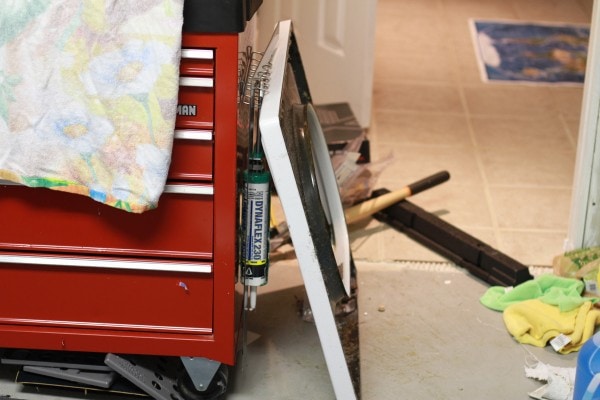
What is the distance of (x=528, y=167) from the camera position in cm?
379

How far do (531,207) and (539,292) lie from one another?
27.7 inches

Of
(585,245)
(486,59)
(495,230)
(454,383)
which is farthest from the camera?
(486,59)

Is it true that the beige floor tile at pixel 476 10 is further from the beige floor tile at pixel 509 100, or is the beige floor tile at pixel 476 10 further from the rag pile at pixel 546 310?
the rag pile at pixel 546 310

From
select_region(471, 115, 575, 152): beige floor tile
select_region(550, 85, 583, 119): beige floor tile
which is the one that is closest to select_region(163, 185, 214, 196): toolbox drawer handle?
select_region(471, 115, 575, 152): beige floor tile

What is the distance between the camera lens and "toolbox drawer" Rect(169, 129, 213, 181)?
209 centimetres

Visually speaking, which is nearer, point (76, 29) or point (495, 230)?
point (76, 29)

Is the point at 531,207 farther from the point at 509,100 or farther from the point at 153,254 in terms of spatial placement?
the point at 153,254

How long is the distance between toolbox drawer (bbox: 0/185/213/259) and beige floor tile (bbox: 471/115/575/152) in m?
2.05

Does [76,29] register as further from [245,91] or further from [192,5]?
[245,91]

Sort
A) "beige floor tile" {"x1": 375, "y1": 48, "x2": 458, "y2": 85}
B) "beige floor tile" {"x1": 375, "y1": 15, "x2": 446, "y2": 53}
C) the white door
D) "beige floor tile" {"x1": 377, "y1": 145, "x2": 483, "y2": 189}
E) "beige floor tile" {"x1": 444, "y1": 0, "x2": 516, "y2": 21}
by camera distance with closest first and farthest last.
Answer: "beige floor tile" {"x1": 377, "y1": 145, "x2": 483, "y2": 189} < the white door < "beige floor tile" {"x1": 375, "y1": 48, "x2": 458, "y2": 85} < "beige floor tile" {"x1": 375, "y1": 15, "x2": 446, "y2": 53} < "beige floor tile" {"x1": 444, "y1": 0, "x2": 516, "y2": 21}

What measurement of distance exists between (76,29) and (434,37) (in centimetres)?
361

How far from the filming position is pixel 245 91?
222cm

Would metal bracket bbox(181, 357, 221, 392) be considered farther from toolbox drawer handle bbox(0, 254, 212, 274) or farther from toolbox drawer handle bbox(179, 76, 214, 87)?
toolbox drawer handle bbox(179, 76, 214, 87)

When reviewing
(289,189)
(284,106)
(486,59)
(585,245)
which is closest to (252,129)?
(284,106)
